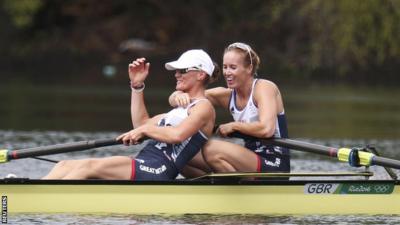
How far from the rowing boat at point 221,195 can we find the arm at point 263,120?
0.28m

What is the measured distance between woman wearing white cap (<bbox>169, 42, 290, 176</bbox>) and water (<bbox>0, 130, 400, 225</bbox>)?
20.8 inches

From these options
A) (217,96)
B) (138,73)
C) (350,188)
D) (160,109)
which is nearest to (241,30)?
(160,109)

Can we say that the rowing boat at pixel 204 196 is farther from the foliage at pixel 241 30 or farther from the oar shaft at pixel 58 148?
the foliage at pixel 241 30

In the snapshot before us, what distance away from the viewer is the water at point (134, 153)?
11.2 m

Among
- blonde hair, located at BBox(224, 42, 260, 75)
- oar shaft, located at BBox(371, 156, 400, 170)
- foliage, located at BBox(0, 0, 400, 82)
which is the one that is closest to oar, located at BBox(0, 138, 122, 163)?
blonde hair, located at BBox(224, 42, 260, 75)

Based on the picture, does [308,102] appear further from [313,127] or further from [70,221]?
[70,221]

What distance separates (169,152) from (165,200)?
52 cm

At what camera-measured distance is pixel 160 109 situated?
28047 mm

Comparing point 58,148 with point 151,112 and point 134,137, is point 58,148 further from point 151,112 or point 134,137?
point 151,112

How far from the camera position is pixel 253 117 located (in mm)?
11633

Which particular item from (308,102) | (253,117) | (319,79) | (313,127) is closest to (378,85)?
(319,79)

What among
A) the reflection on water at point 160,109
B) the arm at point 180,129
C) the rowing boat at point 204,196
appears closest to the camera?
the rowing boat at point 204,196

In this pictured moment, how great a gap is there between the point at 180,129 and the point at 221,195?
72cm

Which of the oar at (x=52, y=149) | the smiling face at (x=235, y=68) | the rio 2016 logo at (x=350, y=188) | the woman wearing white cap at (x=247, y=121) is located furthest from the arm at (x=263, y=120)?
the oar at (x=52, y=149)
